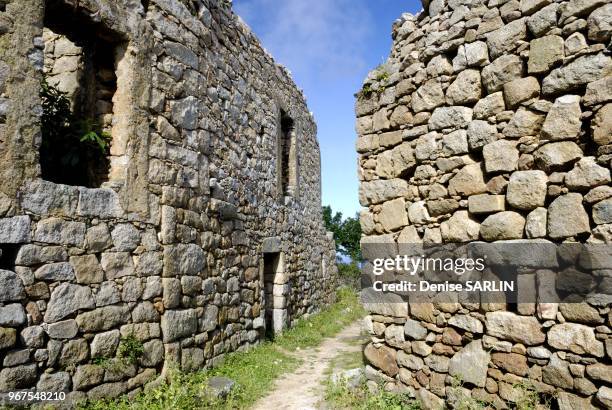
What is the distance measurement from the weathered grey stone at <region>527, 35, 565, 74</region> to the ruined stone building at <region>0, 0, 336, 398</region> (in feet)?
12.6

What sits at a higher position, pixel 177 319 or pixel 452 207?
pixel 452 207

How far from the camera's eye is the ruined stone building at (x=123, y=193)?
3596 millimetres

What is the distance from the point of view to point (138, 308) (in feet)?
14.9

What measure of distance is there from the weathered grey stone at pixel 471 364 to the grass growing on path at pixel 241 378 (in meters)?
2.45

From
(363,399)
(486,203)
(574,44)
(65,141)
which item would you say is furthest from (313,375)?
(574,44)

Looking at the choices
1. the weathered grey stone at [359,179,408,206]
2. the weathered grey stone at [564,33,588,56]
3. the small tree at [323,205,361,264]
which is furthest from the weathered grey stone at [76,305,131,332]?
the small tree at [323,205,361,264]

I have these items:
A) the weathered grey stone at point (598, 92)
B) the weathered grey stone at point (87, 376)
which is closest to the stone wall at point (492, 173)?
the weathered grey stone at point (598, 92)

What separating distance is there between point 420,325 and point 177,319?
2.77 meters

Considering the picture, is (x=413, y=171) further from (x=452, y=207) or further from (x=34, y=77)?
(x=34, y=77)

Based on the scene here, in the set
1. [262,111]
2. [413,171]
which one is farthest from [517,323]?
[262,111]

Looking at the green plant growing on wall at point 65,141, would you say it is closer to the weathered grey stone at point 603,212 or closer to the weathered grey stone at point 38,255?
the weathered grey stone at point 38,255

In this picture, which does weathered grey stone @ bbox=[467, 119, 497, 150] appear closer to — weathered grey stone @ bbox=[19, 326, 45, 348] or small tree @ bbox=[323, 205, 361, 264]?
weathered grey stone @ bbox=[19, 326, 45, 348]

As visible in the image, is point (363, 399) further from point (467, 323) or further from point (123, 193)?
point (123, 193)

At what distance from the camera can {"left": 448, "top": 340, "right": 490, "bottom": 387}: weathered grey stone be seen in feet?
11.0
